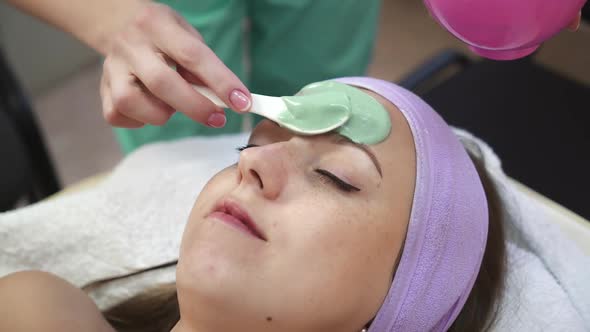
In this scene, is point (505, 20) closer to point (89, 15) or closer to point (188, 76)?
point (188, 76)

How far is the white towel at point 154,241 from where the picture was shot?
936mm

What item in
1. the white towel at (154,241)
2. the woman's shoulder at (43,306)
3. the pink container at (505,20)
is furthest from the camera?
the white towel at (154,241)

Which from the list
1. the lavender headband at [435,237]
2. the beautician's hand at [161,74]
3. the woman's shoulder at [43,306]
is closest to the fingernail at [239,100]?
the beautician's hand at [161,74]

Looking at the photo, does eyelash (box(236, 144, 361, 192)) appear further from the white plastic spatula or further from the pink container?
the pink container

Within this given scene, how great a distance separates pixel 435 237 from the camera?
0.76 metres

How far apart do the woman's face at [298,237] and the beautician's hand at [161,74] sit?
0.27ft

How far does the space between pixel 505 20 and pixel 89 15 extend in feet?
1.92

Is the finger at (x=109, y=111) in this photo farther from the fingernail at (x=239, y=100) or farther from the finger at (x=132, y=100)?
the fingernail at (x=239, y=100)

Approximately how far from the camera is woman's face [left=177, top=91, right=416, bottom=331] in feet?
2.19

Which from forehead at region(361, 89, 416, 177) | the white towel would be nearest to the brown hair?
the white towel

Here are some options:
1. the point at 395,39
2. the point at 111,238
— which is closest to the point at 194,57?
the point at 111,238

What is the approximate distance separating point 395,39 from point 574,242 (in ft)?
5.71

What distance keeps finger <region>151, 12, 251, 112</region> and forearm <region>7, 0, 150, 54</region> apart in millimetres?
94

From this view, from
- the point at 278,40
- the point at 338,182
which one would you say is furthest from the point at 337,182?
the point at 278,40
